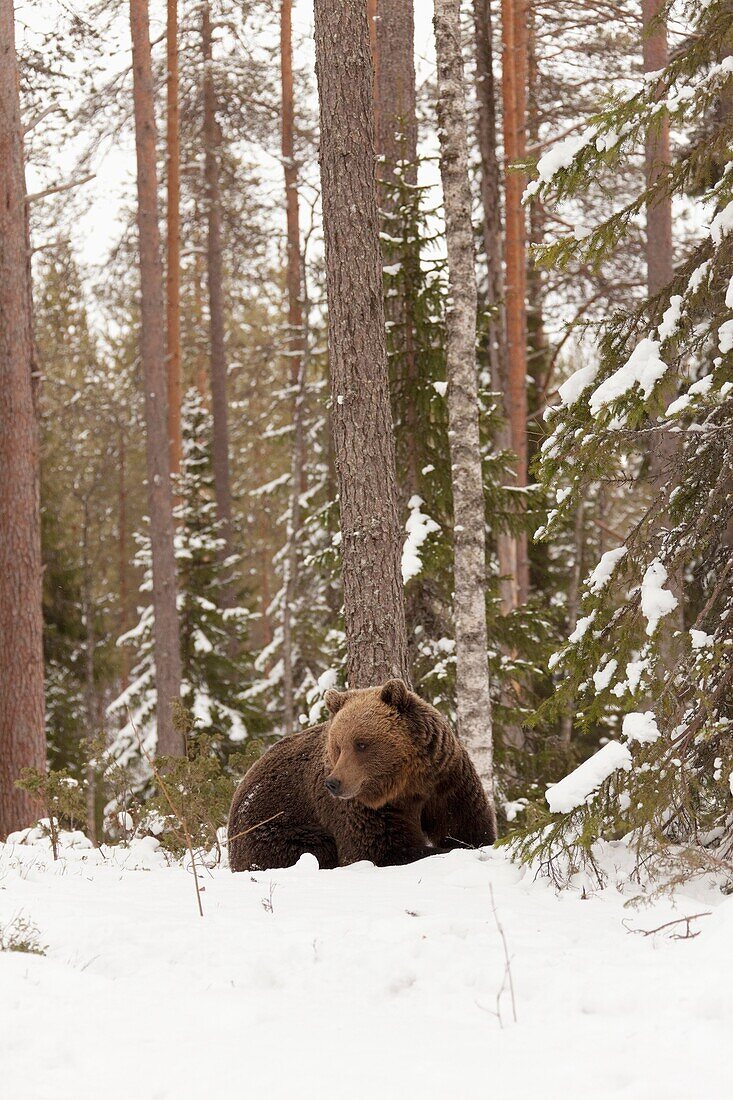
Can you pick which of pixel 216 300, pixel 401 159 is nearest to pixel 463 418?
pixel 401 159

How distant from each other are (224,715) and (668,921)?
15969 mm

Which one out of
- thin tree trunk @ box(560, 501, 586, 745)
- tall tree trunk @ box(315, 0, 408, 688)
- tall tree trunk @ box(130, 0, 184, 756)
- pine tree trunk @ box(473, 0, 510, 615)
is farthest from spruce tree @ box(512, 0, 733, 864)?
thin tree trunk @ box(560, 501, 586, 745)

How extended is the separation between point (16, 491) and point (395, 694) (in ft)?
24.8

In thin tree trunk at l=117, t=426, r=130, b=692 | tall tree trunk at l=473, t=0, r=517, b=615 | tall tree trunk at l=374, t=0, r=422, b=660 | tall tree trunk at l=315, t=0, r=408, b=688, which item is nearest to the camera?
tall tree trunk at l=315, t=0, r=408, b=688

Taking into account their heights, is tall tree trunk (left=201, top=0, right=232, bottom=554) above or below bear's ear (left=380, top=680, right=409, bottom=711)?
above

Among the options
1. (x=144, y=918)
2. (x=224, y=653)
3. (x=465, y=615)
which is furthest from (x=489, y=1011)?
(x=224, y=653)

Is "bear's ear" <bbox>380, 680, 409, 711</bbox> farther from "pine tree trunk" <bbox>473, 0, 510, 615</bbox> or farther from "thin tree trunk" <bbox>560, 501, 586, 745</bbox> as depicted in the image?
"thin tree trunk" <bbox>560, 501, 586, 745</bbox>

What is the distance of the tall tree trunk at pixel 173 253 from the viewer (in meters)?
21.9

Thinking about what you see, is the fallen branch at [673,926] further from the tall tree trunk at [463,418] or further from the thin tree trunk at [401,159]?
the thin tree trunk at [401,159]

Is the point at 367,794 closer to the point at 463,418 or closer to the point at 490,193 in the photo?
the point at 463,418

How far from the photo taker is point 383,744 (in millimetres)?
6609

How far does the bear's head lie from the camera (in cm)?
Result: 655

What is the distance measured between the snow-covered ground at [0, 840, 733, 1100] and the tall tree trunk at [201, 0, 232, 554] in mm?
18224

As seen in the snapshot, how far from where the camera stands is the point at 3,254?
1282 cm
